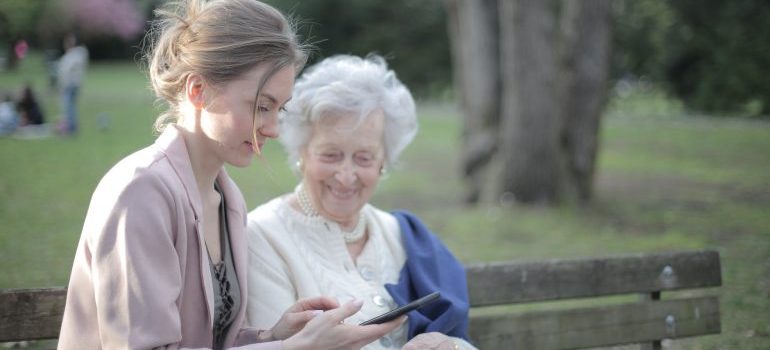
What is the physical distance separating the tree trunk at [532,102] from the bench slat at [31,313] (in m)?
6.96

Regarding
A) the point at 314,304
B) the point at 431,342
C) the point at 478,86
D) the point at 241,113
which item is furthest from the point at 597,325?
the point at 478,86

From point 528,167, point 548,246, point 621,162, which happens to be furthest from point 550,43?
point 621,162

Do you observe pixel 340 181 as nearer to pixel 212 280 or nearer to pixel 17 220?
pixel 212 280

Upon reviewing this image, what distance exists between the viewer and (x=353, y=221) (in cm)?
345

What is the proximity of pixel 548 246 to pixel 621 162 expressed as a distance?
22.5 ft

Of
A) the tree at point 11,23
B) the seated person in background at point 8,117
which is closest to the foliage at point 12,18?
the tree at point 11,23

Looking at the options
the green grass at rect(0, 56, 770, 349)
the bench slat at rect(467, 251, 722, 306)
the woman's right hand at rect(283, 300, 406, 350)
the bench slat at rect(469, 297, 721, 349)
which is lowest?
the green grass at rect(0, 56, 770, 349)

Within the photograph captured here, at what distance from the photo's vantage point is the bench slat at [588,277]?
11.9 ft

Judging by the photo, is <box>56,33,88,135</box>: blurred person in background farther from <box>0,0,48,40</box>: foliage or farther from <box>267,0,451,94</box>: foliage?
<box>267,0,451,94</box>: foliage

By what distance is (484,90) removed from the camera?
1120cm

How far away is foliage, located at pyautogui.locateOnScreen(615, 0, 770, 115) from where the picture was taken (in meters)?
20.4

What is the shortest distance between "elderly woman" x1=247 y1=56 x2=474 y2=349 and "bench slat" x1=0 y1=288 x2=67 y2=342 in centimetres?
72

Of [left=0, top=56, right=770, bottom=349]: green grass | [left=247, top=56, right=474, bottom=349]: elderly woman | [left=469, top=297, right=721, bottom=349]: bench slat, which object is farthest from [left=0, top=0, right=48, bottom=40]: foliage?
[left=469, top=297, right=721, bottom=349]: bench slat

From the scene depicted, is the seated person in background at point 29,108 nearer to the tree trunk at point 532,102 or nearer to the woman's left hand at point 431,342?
the tree trunk at point 532,102
